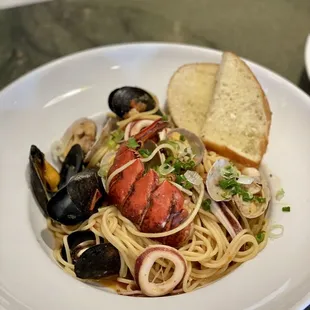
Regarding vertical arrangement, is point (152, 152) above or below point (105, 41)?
below

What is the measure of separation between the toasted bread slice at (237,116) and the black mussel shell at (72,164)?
623 mm

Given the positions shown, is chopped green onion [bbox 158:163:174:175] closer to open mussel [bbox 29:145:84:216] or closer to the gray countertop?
open mussel [bbox 29:145:84:216]

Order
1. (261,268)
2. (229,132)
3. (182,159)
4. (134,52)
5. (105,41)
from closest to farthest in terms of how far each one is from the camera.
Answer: (261,268) < (182,159) < (229,132) < (134,52) < (105,41)

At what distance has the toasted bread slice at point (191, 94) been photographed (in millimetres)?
2910

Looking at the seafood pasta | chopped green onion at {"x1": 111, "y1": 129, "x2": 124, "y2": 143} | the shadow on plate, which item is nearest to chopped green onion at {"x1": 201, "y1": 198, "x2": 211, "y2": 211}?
the seafood pasta

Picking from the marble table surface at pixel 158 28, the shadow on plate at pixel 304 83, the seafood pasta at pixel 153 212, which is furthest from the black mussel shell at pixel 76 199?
the shadow on plate at pixel 304 83

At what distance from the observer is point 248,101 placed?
288cm

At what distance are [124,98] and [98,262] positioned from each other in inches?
37.0

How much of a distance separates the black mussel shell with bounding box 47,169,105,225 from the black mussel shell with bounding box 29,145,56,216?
5.5 inches

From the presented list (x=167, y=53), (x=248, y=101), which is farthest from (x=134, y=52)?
(x=248, y=101)

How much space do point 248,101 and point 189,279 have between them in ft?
3.40

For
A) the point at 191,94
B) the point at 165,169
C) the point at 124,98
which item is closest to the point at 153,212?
the point at 165,169

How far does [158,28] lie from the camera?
394 cm

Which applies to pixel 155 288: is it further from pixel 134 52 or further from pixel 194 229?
pixel 134 52
